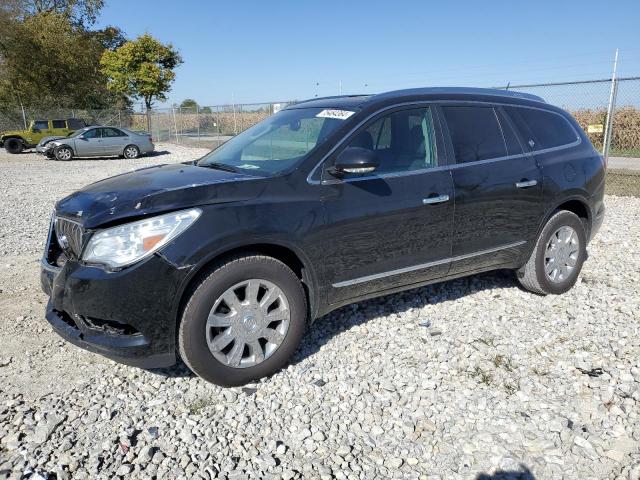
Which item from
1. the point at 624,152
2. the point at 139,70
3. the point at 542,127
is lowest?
the point at 624,152

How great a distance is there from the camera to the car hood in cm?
295

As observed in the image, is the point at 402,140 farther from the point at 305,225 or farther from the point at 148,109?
the point at 148,109

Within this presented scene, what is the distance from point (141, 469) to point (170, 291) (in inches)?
35.7

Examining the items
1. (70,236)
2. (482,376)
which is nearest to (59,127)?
(70,236)

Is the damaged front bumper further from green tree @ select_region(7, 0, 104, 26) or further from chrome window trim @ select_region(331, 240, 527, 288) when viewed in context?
green tree @ select_region(7, 0, 104, 26)

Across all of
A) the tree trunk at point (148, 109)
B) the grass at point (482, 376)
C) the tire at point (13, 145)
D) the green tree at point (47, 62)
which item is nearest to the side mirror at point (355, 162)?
the grass at point (482, 376)

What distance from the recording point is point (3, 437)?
2.74 m

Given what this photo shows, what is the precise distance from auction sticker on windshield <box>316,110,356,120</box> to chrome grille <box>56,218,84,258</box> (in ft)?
6.17

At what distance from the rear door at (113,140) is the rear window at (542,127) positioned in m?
19.5

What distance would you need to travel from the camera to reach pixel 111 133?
2117 cm

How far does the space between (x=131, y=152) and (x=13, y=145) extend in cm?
708

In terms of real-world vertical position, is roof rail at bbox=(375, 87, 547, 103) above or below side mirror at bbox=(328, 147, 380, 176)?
above

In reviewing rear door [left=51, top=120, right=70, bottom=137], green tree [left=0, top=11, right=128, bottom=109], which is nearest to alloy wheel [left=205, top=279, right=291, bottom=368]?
rear door [left=51, top=120, right=70, bottom=137]

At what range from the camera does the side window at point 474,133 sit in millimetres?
4031
